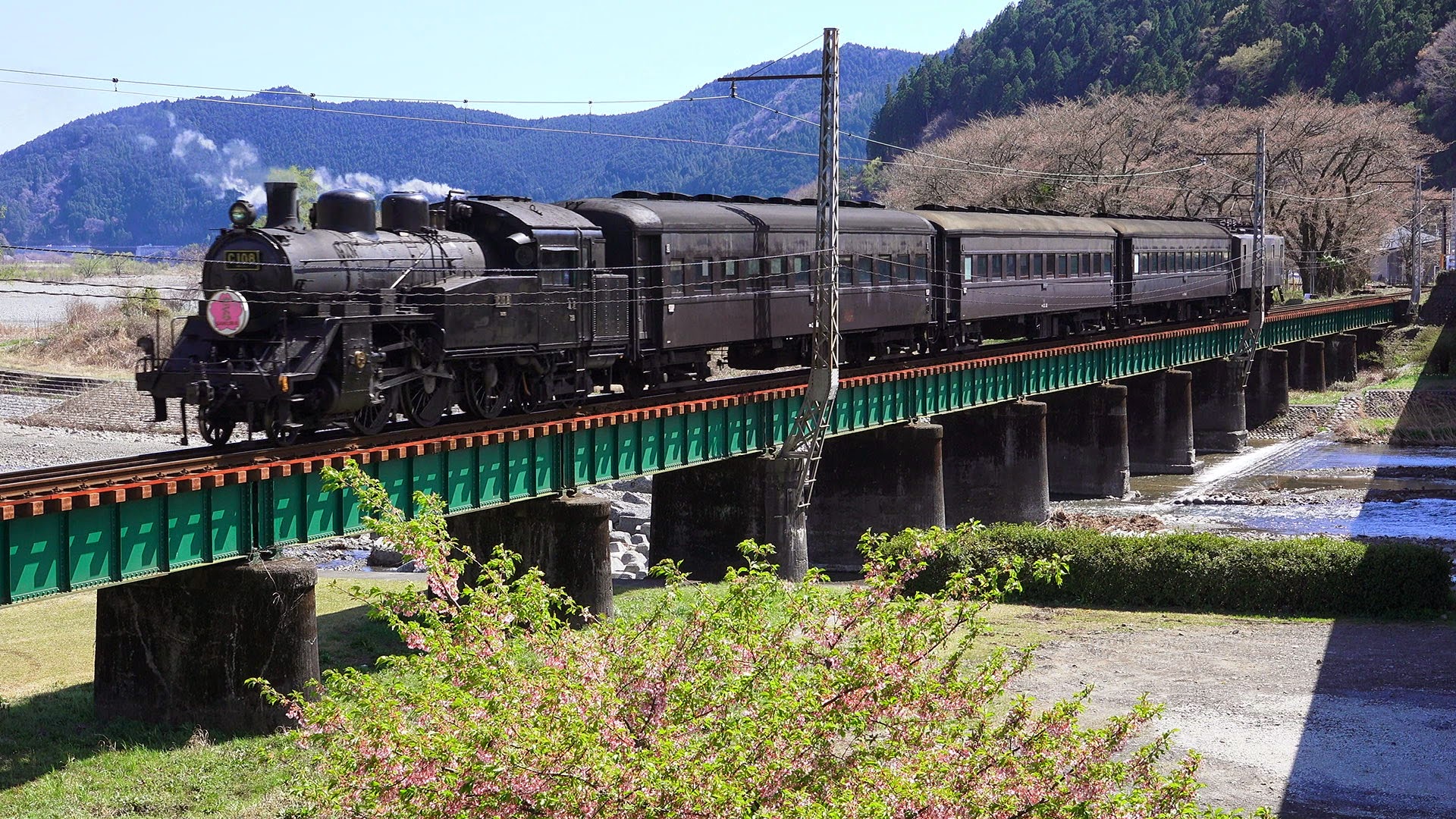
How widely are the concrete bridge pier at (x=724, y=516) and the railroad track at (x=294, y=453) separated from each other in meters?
1.96

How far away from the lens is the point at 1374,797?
18.4 metres

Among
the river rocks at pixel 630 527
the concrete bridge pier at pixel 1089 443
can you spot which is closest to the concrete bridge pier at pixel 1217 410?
the concrete bridge pier at pixel 1089 443

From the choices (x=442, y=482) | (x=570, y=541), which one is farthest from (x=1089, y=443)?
(x=442, y=482)

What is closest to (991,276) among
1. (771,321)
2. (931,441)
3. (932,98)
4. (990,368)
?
(990,368)

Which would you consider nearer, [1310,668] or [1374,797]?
[1374,797]

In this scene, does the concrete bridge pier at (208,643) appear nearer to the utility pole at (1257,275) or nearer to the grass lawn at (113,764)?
the grass lawn at (113,764)

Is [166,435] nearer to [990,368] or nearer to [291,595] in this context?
[990,368]

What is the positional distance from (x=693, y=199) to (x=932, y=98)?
171 metres

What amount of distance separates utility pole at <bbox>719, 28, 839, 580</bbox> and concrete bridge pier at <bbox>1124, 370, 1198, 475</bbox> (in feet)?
106

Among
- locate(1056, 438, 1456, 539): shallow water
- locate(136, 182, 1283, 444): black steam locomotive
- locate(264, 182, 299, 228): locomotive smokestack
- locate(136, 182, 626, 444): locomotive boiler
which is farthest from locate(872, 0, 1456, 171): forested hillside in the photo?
locate(264, 182, 299, 228): locomotive smokestack

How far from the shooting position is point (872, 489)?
40312 mm

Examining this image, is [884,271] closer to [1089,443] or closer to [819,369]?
[819,369]

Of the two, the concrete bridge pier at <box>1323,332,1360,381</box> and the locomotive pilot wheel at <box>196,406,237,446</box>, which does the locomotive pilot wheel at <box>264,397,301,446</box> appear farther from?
the concrete bridge pier at <box>1323,332,1360,381</box>

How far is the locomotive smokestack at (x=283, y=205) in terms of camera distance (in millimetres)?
21469
